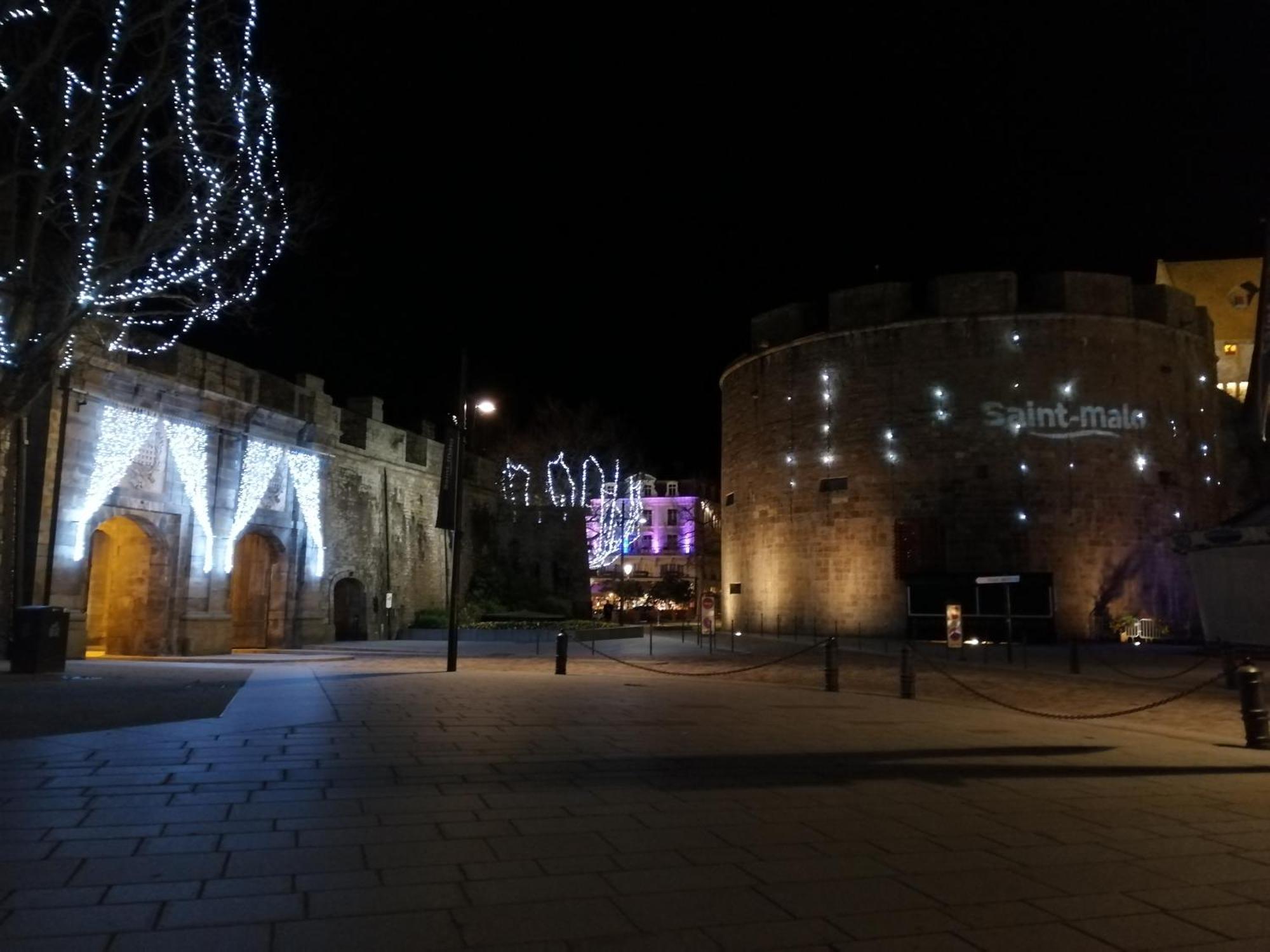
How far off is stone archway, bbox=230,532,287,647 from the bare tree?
1163cm

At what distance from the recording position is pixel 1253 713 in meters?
10.1

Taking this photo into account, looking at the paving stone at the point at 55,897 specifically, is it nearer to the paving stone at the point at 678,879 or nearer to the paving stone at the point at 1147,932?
the paving stone at the point at 678,879

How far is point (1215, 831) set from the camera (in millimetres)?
6199

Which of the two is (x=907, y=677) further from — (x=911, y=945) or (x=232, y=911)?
(x=232, y=911)

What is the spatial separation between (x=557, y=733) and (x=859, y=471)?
27.3 meters

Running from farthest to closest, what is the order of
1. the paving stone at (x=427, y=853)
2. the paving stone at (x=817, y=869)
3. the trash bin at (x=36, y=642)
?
1. the trash bin at (x=36, y=642)
2. the paving stone at (x=427, y=853)
3. the paving stone at (x=817, y=869)

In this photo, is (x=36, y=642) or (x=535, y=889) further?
(x=36, y=642)

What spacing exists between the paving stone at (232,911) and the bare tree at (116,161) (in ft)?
38.2

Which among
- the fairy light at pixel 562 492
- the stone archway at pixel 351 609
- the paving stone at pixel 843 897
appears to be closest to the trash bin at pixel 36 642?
the paving stone at pixel 843 897

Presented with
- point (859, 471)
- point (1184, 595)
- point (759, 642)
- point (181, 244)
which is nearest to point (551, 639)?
point (759, 642)

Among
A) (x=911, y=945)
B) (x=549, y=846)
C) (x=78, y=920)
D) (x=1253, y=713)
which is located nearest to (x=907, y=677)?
(x=1253, y=713)

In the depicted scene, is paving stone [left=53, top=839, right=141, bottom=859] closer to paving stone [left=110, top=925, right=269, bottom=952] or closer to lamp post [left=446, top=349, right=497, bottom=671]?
paving stone [left=110, top=925, right=269, bottom=952]

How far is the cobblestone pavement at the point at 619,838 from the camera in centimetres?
408

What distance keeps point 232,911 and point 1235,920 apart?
4.45 metres
